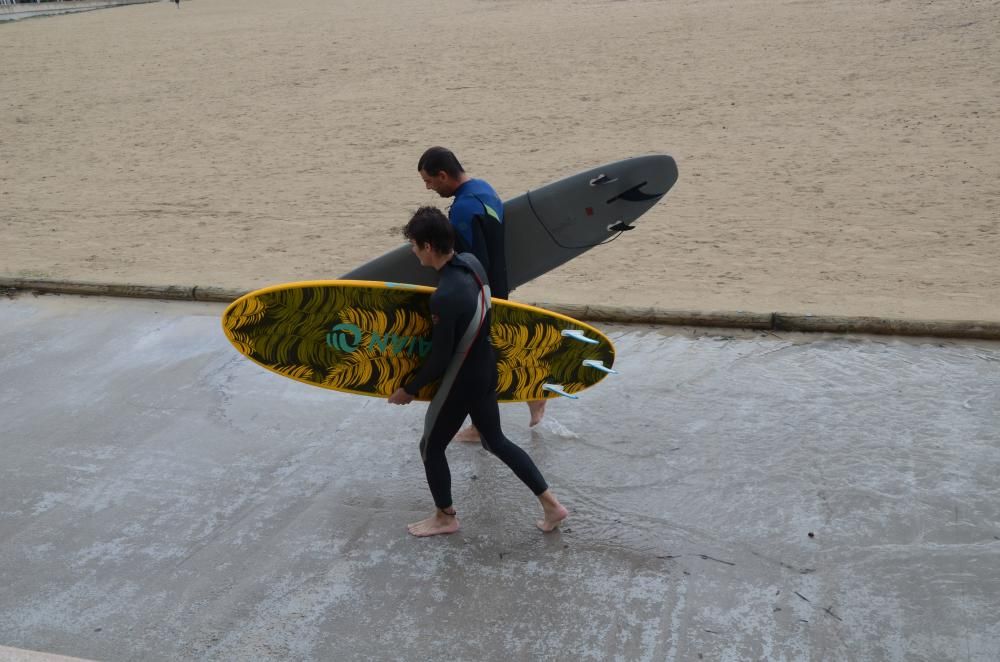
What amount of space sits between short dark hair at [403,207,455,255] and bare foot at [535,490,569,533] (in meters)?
1.15

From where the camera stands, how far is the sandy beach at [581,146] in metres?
7.75

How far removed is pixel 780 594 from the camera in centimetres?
379

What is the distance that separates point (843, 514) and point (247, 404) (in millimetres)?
3334

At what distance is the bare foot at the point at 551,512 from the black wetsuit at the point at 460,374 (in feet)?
0.16

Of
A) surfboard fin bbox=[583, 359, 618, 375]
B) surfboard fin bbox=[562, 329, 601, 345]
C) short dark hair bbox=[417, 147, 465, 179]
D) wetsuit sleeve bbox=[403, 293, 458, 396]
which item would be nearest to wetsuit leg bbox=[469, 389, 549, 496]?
wetsuit sleeve bbox=[403, 293, 458, 396]

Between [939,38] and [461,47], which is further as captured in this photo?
[461,47]

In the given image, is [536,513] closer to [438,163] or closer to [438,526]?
[438,526]

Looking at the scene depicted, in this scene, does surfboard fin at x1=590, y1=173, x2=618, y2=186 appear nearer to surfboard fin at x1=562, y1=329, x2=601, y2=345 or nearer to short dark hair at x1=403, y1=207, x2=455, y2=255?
surfboard fin at x1=562, y1=329, x2=601, y2=345

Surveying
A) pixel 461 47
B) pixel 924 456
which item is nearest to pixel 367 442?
pixel 924 456

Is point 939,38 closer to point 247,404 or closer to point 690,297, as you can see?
point 690,297

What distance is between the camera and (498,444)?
4.17 m

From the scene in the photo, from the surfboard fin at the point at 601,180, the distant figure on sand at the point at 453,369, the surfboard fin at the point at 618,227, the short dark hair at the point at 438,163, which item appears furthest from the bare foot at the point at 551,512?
the surfboard fin at the point at 601,180

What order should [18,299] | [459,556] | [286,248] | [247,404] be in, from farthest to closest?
[286,248], [18,299], [247,404], [459,556]

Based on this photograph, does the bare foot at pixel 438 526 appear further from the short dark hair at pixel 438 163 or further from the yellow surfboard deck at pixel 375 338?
the short dark hair at pixel 438 163
